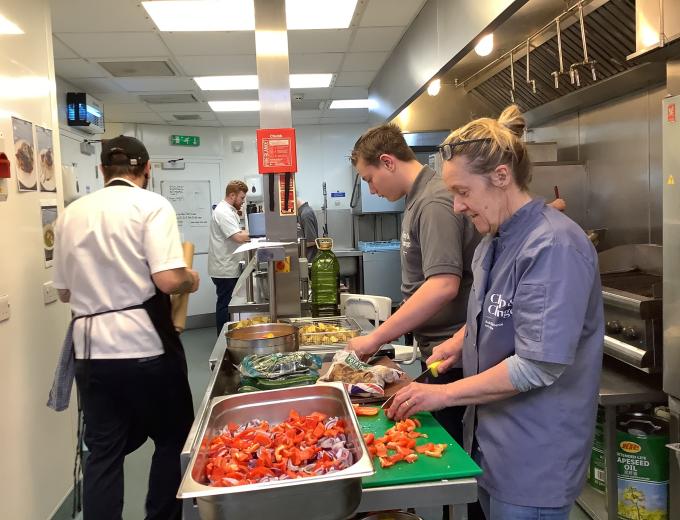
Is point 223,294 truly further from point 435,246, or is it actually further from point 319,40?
point 435,246

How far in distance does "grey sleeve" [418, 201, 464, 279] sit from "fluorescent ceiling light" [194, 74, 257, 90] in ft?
13.3

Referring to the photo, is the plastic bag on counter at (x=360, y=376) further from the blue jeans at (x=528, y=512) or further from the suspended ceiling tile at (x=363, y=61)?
the suspended ceiling tile at (x=363, y=61)

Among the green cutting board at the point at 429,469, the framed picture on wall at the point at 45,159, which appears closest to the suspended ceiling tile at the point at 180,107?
the framed picture on wall at the point at 45,159

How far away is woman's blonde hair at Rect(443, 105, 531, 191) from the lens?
131cm

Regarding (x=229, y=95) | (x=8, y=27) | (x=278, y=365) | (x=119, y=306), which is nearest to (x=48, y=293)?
(x=119, y=306)

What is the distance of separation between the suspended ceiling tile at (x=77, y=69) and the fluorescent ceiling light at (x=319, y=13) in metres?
1.93

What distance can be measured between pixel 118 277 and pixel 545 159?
307cm

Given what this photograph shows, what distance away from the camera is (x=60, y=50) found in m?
4.43

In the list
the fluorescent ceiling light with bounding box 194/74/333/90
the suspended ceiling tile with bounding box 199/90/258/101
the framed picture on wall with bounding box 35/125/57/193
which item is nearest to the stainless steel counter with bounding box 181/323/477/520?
the framed picture on wall with bounding box 35/125/57/193

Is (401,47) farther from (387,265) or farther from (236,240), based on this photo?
(387,265)

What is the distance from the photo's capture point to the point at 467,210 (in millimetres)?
1406

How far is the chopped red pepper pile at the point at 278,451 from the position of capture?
1147mm

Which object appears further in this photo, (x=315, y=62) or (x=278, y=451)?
(x=315, y=62)

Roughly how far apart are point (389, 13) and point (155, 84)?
2731 mm
